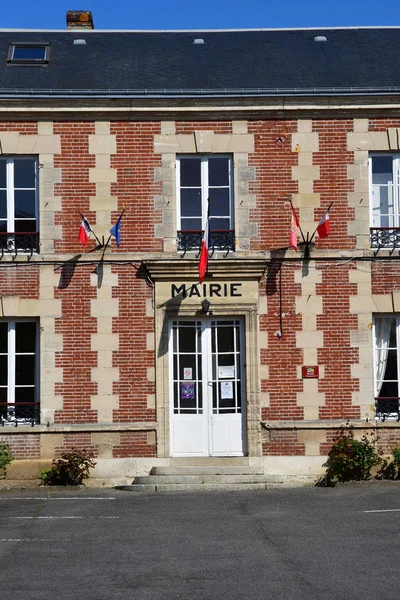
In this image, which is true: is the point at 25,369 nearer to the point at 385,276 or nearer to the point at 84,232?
the point at 84,232

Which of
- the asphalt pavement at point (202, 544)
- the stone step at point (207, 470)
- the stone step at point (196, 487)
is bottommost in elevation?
Result: the asphalt pavement at point (202, 544)

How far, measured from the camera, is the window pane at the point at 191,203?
16375 millimetres

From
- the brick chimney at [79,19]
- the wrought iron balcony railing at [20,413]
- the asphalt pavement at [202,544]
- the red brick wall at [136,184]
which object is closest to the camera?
the asphalt pavement at [202,544]

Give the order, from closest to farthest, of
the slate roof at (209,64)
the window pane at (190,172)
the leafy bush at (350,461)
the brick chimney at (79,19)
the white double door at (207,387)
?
the leafy bush at (350,461) < the white double door at (207,387) < the window pane at (190,172) < the slate roof at (209,64) < the brick chimney at (79,19)

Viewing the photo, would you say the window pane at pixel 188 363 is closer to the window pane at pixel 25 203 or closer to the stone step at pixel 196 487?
the stone step at pixel 196 487

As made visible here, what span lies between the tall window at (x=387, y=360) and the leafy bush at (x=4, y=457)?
5621 mm

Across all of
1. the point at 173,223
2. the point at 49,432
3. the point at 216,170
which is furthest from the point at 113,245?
the point at 49,432

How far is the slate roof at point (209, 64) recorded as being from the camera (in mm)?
16641

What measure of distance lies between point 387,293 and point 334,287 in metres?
0.82

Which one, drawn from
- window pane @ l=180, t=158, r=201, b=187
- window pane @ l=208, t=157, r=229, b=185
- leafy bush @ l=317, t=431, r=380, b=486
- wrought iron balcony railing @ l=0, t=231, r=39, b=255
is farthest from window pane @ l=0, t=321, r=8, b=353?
leafy bush @ l=317, t=431, r=380, b=486

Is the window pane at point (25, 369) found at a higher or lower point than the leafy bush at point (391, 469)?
higher

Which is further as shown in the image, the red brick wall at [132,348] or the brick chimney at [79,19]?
the brick chimney at [79,19]

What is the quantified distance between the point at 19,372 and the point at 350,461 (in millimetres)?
5148

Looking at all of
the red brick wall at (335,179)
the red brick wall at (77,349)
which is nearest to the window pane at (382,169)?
the red brick wall at (335,179)
